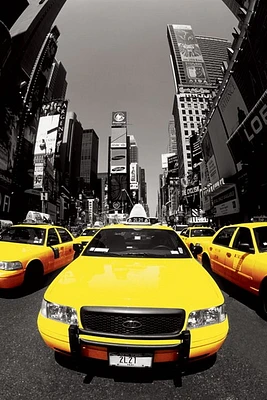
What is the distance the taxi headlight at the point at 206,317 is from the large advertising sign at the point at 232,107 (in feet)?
98.4

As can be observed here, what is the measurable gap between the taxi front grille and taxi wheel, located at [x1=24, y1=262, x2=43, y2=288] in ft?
11.8

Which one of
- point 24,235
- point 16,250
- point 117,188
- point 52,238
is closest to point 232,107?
point 52,238

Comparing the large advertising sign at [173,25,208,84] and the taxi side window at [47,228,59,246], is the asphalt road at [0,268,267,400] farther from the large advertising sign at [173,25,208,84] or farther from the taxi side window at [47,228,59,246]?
the large advertising sign at [173,25,208,84]

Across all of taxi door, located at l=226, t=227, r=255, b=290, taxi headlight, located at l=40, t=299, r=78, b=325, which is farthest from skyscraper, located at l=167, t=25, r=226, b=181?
taxi headlight, located at l=40, t=299, r=78, b=325

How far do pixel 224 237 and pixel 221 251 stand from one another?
0.56m

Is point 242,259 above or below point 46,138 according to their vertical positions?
below

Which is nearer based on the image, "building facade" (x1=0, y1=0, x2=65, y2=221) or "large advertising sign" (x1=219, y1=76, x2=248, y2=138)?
"large advertising sign" (x1=219, y1=76, x2=248, y2=138)

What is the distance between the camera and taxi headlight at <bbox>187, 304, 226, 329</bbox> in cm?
213

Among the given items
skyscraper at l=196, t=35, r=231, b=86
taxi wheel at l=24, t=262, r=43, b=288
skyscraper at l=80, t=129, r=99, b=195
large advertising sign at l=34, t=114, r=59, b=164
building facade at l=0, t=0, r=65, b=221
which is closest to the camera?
taxi wheel at l=24, t=262, r=43, b=288

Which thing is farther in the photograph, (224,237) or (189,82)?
(189,82)

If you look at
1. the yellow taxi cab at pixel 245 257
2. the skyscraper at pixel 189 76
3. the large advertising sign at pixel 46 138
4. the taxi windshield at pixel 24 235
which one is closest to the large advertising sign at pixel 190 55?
the skyscraper at pixel 189 76

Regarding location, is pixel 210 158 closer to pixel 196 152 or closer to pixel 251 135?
pixel 251 135

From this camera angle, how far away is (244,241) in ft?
16.6

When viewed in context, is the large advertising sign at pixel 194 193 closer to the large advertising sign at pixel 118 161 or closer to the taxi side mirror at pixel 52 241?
the taxi side mirror at pixel 52 241
